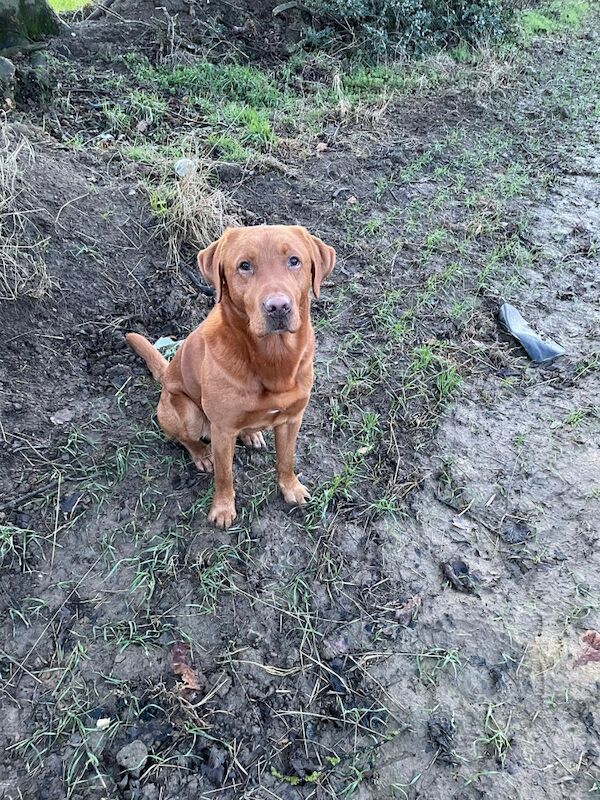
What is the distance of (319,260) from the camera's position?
2.62m

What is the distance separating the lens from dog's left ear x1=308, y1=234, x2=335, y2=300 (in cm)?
259

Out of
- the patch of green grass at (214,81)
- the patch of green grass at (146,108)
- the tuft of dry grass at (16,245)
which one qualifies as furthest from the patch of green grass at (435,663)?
the patch of green grass at (214,81)

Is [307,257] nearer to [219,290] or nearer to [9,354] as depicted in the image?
[219,290]

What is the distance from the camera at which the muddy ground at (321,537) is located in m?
2.24

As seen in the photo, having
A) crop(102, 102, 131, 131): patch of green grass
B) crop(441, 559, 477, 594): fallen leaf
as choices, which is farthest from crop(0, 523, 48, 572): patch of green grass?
crop(102, 102, 131, 131): patch of green grass

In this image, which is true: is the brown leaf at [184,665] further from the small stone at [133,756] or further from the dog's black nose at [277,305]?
the dog's black nose at [277,305]

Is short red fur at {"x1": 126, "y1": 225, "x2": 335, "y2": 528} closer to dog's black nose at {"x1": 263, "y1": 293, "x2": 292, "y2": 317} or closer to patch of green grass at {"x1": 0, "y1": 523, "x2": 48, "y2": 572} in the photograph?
dog's black nose at {"x1": 263, "y1": 293, "x2": 292, "y2": 317}

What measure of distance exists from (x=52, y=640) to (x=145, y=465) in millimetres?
1006

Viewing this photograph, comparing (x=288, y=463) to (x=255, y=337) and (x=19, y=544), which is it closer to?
(x=255, y=337)

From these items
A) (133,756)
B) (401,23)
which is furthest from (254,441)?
(401,23)

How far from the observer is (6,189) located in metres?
3.93

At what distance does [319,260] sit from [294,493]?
1.24m

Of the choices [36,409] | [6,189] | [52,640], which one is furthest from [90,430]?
[6,189]

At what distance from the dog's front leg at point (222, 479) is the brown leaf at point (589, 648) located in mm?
1726
